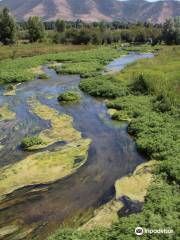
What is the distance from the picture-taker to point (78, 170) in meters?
15.0

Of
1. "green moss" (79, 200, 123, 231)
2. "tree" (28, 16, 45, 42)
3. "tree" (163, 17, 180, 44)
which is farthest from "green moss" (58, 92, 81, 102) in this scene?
"tree" (163, 17, 180, 44)

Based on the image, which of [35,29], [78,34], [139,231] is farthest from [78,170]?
[78,34]

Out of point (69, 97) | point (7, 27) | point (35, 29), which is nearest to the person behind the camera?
point (69, 97)

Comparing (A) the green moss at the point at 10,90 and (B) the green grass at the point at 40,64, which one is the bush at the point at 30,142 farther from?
(B) the green grass at the point at 40,64

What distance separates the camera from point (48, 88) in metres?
32.2

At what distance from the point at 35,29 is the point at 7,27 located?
10105 mm

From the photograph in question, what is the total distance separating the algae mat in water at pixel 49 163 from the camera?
556 inches

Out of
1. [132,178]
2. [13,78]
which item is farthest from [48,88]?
[132,178]

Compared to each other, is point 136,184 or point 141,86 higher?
point 141,86

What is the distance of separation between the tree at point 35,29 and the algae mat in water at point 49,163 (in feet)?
196

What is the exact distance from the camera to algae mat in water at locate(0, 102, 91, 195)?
46.3 ft

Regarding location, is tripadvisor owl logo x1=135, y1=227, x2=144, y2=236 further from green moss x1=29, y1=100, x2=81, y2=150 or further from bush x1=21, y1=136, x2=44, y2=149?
bush x1=21, y1=136, x2=44, y2=149

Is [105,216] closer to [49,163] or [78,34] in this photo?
[49,163]

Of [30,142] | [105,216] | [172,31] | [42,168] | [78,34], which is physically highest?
[172,31]
